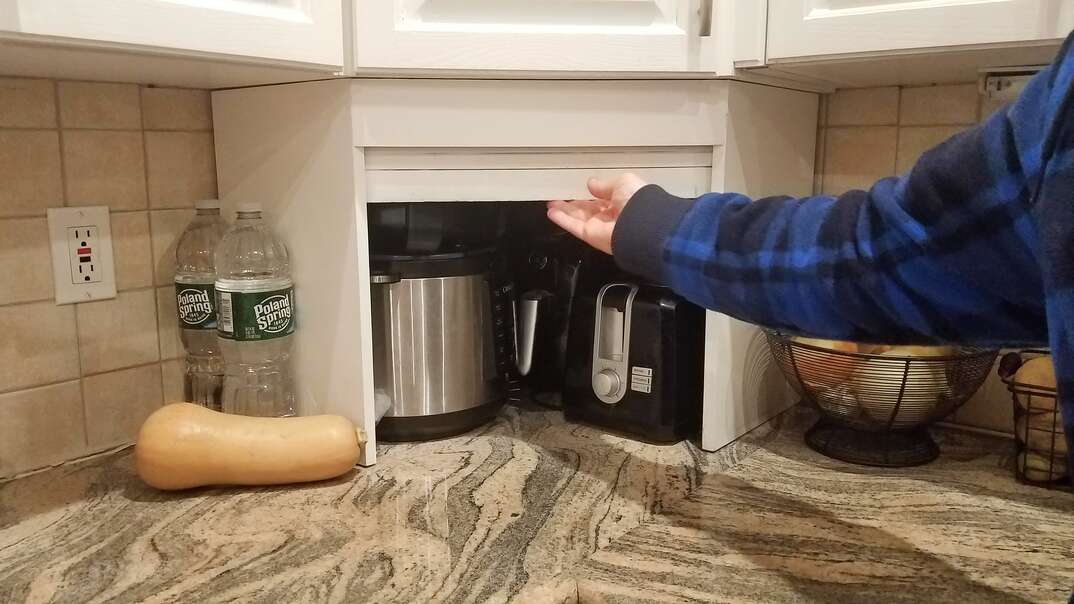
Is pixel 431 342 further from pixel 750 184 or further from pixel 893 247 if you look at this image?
pixel 893 247

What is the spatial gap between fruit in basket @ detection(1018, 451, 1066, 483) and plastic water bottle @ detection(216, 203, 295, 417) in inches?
35.8

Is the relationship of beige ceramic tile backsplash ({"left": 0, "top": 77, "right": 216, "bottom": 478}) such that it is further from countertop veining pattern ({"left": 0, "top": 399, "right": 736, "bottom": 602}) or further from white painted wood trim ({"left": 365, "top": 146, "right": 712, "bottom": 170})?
white painted wood trim ({"left": 365, "top": 146, "right": 712, "bottom": 170})

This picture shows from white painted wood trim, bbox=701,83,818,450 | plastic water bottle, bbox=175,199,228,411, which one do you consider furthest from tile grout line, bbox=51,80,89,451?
white painted wood trim, bbox=701,83,818,450

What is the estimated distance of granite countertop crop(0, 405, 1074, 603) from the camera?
751 mm

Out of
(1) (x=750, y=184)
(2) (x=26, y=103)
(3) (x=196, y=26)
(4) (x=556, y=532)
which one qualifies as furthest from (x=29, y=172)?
(1) (x=750, y=184)

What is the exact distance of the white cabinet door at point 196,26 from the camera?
645 millimetres

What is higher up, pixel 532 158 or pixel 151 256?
pixel 532 158

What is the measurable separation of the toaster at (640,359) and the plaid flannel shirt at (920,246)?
0.33m

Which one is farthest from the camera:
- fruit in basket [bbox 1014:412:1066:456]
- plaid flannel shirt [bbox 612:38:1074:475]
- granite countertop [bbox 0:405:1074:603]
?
fruit in basket [bbox 1014:412:1066:456]

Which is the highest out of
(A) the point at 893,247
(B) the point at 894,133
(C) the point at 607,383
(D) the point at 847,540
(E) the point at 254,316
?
(B) the point at 894,133

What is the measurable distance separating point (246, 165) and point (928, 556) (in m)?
0.90

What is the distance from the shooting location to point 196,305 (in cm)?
104

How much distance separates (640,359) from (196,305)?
0.57m

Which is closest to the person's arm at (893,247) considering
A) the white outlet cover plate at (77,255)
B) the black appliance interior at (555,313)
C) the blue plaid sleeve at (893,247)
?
the blue plaid sleeve at (893,247)
